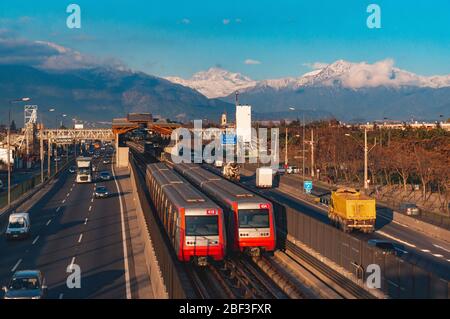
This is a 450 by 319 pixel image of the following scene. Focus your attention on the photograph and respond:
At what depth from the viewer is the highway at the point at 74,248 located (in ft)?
86.6

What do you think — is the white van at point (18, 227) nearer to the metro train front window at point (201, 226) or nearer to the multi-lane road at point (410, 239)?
the metro train front window at point (201, 226)

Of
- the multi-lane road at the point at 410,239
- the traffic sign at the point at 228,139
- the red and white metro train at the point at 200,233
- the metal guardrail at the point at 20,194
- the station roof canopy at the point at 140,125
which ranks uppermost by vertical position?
the station roof canopy at the point at 140,125

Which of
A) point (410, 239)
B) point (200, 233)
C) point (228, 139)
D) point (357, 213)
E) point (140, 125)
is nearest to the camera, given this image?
point (200, 233)

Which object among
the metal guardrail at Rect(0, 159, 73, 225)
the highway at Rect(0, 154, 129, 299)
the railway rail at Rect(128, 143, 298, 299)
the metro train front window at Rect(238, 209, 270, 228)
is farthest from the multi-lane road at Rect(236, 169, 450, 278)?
the metal guardrail at Rect(0, 159, 73, 225)

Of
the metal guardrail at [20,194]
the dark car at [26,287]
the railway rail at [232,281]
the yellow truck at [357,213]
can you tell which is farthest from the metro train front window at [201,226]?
the metal guardrail at [20,194]

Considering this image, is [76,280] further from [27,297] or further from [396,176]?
[396,176]

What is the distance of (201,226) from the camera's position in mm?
26156

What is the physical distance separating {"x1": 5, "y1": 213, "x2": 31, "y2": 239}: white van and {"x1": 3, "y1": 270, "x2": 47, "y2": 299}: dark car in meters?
15.7

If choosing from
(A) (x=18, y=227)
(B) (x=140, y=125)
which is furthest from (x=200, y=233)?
(B) (x=140, y=125)

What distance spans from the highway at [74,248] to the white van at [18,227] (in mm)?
471

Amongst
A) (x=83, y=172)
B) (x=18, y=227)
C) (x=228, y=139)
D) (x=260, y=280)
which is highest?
(x=228, y=139)

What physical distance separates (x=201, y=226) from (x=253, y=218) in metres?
2.61

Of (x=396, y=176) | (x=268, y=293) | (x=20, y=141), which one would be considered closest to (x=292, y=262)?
(x=268, y=293)

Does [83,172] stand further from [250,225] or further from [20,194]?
[250,225]
